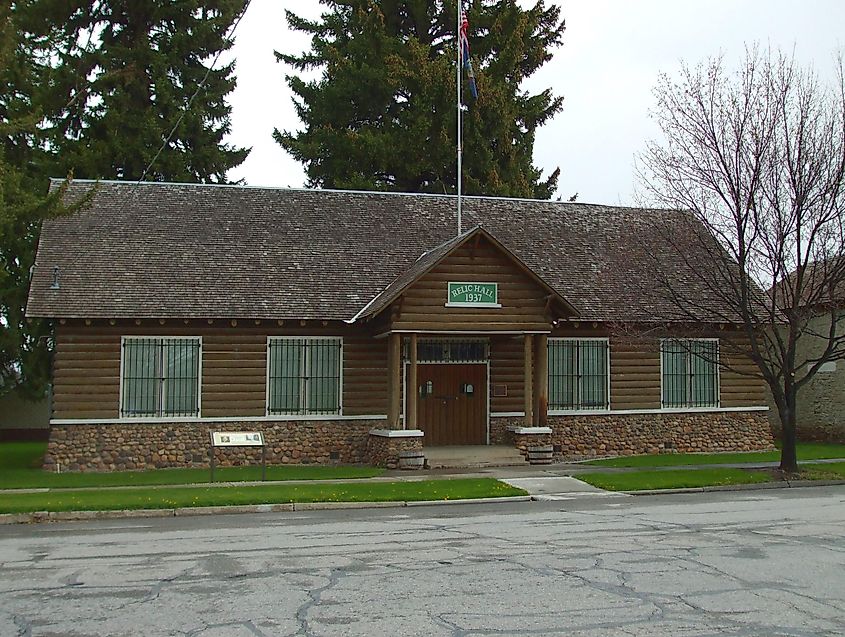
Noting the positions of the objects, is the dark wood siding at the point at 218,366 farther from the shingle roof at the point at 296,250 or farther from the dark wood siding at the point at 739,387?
the dark wood siding at the point at 739,387

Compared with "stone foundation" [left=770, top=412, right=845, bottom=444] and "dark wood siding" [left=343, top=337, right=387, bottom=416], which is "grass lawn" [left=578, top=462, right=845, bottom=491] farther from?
"stone foundation" [left=770, top=412, right=845, bottom=444]

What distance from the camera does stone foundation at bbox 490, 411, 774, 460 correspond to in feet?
81.7

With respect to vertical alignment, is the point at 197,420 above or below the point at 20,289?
below

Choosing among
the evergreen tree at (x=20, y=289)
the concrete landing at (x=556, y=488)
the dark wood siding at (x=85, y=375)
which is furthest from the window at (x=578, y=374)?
the evergreen tree at (x=20, y=289)

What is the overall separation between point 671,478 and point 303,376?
9.39m

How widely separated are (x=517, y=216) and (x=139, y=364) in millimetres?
12373

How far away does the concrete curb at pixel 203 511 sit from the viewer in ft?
49.2

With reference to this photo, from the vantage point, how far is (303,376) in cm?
2355

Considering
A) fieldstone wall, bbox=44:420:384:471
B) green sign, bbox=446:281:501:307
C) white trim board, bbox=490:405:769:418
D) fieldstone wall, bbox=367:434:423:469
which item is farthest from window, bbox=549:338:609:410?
fieldstone wall, bbox=44:420:384:471

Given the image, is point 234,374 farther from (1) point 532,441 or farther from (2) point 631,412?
(2) point 631,412

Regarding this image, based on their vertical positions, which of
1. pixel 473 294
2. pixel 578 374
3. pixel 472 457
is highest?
pixel 473 294

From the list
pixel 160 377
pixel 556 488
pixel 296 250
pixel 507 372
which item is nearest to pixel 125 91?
pixel 296 250

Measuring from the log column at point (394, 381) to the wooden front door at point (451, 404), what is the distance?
197cm

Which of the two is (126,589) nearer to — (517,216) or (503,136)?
(517,216)
